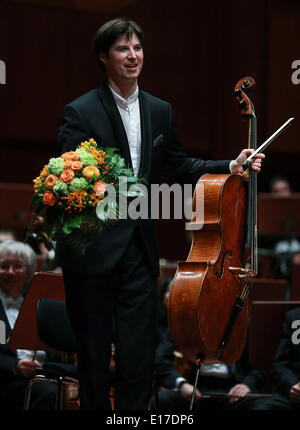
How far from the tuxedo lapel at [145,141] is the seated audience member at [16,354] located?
1364 millimetres

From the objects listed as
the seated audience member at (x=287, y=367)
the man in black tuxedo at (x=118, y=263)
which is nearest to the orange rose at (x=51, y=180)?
the man in black tuxedo at (x=118, y=263)

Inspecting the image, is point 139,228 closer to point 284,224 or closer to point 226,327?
point 226,327

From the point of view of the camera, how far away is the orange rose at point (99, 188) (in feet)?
8.36

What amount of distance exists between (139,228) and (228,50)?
5.96 meters

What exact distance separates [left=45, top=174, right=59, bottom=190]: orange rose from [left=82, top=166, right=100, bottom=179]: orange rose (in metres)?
0.10

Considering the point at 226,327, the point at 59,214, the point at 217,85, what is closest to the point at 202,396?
the point at 226,327

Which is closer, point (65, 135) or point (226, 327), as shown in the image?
point (65, 135)

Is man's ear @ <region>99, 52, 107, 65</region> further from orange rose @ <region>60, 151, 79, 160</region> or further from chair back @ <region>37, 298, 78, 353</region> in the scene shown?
chair back @ <region>37, 298, 78, 353</region>

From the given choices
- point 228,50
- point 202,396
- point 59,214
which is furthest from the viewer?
point 228,50

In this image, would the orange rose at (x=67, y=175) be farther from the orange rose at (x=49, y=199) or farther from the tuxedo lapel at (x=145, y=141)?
the tuxedo lapel at (x=145, y=141)

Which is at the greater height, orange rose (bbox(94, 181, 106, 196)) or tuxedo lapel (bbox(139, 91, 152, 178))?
tuxedo lapel (bbox(139, 91, 152, 178))

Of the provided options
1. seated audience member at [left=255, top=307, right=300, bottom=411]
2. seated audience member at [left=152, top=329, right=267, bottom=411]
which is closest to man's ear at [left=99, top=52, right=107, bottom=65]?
seated audience member at [left=255, top=307, right=300, bottom=411]

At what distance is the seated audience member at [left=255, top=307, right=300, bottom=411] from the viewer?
3.71m

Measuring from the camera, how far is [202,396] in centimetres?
389
